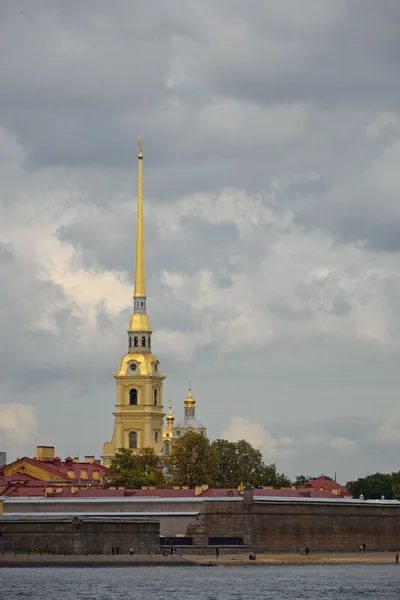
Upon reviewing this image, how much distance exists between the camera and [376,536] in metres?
118

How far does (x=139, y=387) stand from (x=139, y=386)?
0.09 metres

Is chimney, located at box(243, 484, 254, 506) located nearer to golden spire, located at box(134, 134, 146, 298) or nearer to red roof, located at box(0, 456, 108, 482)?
red roof, located at box(0, 456, 108, 482)

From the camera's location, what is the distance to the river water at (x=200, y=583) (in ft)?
271

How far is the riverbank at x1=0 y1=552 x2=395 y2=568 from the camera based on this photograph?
98.6 m

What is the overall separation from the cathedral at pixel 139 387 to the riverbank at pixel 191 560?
56785 millimetres

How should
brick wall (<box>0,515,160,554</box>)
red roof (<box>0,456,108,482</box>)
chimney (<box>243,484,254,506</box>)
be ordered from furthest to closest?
1. red roof (<box>0,456,108,482</box>)
2. chimney (<box>243,484,254,506</box>)
3. brick wall (<box>0,515,160,554</box>)

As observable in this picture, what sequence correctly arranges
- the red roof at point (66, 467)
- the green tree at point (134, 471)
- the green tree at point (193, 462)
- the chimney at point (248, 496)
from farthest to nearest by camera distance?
the red roof at point (66, 467) → the green tree at point (193, 462) → the green tree at point (134, 471) → the chimney at point (248, 496)

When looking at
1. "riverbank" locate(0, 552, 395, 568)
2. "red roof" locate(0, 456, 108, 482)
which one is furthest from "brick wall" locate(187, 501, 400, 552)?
"red roof" locate(0, 456, 108, 482)

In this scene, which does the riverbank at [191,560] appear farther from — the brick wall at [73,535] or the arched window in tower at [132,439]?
the arched window in tower at [132,439]

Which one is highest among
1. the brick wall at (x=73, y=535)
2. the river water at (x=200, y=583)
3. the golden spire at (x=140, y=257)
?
the golden spire at (x=140, y=257)

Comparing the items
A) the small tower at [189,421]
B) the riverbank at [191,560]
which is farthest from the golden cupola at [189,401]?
the riverbank at [191,560]

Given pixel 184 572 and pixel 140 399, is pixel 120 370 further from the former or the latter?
pixel 184 572

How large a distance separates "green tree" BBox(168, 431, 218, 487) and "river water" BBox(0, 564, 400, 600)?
3487cm

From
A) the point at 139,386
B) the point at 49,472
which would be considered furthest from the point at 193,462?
the point at 139,386
